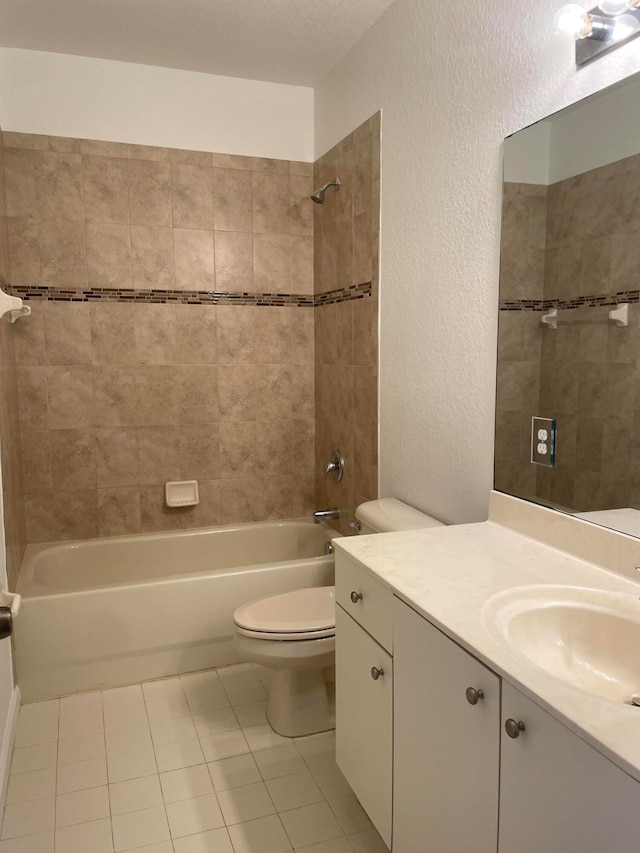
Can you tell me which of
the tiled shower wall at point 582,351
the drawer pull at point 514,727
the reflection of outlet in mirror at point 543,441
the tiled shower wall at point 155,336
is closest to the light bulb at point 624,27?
the tiled shower wall at point 582,351

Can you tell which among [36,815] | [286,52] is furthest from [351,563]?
[286,52]

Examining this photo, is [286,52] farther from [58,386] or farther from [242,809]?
[242,809]

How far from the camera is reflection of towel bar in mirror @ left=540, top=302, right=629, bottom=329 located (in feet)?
4.84

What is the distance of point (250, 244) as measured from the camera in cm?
333

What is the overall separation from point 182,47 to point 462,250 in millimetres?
1708


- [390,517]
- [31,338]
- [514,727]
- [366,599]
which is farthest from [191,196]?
[514,727]

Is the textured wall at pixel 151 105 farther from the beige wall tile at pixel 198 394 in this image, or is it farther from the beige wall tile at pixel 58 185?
the beige wall tile at pixel 198 394

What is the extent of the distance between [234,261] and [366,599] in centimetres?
219

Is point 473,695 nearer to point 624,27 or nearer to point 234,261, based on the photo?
point 624,27

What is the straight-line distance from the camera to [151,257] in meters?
3.17

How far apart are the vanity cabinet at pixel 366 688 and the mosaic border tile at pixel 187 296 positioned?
149 cm

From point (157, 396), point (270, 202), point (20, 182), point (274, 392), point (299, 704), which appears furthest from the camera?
point (274, 392)

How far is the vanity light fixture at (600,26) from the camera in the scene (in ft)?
4.56

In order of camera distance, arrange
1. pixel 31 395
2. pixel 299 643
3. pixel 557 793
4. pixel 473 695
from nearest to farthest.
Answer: pixel 557 793 < pixel 473 695 < pixel 299 643 < pixel 31 395
